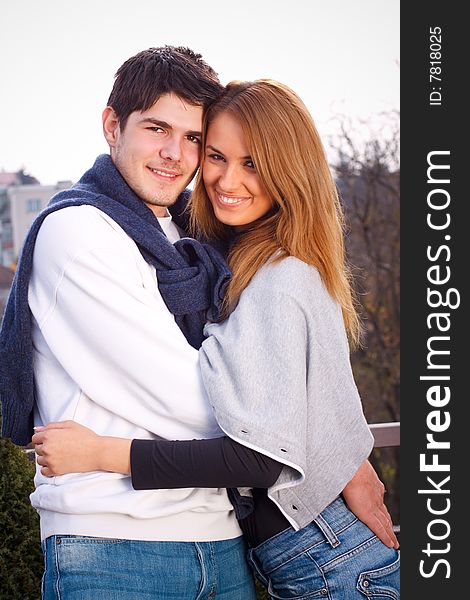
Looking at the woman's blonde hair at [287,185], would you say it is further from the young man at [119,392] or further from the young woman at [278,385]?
the young man at [119,392]

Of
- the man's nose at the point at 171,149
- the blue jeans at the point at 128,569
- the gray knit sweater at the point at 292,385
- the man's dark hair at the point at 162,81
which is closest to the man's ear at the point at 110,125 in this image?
the man's dark hair at the point at 162,81

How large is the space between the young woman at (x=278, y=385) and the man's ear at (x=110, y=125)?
239 millimetres

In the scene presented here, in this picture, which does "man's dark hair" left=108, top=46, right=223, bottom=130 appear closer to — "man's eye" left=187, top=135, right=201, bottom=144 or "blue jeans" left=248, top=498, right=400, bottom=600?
"man's eye" left=187, top=135, right=201, bottom=144

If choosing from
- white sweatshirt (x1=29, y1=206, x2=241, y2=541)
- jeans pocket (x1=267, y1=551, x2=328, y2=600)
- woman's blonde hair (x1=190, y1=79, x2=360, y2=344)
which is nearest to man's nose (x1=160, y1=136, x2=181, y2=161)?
woman's blonde hair (x1=190, y1=79, x2=360, y2=344)

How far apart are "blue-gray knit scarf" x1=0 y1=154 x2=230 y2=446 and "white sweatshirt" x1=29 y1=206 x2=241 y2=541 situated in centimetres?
5

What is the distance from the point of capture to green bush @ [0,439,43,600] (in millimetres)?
2646

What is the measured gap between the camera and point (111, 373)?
5.96 ft

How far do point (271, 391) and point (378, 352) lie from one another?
698 cm

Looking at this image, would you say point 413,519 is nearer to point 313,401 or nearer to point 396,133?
point 313,401

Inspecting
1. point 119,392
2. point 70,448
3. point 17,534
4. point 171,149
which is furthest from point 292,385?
point 17,534

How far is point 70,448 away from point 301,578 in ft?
1.88

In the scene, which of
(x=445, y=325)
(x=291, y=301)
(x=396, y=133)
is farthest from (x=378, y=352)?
(x=291, y=301)

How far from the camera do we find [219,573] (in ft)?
6.21

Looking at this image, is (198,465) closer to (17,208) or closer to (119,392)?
(119,392)
